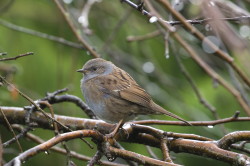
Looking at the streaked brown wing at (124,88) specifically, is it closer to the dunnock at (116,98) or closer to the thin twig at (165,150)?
the dunnock at (116,98)

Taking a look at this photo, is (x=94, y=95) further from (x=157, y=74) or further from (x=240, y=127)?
(x=240, y=127)

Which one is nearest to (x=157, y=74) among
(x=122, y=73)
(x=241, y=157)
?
(x=122, y=73)

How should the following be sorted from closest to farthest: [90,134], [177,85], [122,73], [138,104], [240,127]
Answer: [90,134], [138,104], [122,73], [240,127], [177,85]

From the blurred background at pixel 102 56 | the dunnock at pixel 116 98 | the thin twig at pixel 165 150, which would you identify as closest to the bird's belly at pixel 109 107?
the dunnock at pixel 116 98

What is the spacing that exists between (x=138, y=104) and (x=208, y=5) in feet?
5.84

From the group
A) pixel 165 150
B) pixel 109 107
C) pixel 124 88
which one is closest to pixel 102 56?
pixel 124 88

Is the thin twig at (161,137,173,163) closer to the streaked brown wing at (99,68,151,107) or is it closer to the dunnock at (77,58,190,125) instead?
the dunnock at (77,58,190,125)

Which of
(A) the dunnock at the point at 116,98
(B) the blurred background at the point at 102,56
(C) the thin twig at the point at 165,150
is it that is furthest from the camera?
(B) the blurred background at the point at 102,56

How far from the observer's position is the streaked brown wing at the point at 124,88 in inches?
165

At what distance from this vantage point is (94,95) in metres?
4.29

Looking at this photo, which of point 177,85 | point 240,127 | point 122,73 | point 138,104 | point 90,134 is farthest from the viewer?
point 177,85

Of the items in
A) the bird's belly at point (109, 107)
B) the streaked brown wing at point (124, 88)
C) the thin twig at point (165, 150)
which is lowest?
the bird's belly at point (109, 107)

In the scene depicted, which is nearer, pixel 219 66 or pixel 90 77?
pixel 90 77

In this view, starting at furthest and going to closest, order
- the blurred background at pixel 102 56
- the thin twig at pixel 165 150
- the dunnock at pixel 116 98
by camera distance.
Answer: the blurred background at pixel 102 56, the dunnock at pixel 116 98, the thin twig at pixel 165 150
